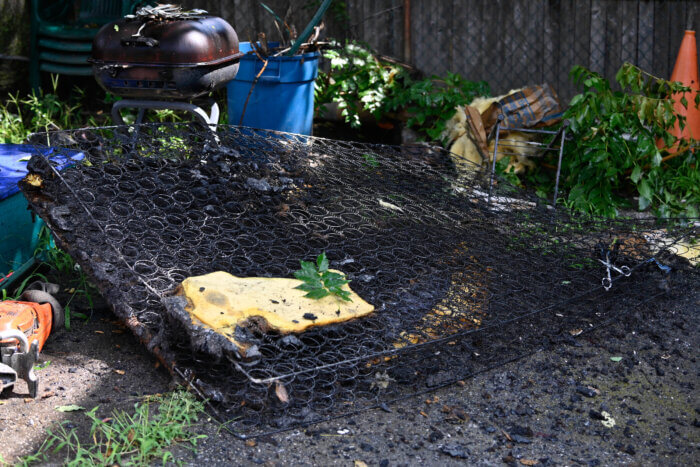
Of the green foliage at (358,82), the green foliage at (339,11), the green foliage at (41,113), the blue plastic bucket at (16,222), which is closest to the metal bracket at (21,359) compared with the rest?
the blue plastic bucket at (16,222)

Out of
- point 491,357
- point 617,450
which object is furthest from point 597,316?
point 617,450

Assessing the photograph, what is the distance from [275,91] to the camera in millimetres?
5578

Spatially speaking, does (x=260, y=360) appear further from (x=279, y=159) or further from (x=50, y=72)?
(x=50, y=72)

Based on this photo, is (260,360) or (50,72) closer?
(260,360)

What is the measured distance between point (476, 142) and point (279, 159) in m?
2.12

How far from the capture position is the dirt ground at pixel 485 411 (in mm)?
2707

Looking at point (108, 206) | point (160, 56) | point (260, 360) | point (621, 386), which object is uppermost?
point (160, 56)

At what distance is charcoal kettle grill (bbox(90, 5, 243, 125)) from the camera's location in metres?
4.24

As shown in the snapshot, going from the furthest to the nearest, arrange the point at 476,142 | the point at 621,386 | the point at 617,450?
the point at 476,142 < the point at 621,386 < the point at 617,450

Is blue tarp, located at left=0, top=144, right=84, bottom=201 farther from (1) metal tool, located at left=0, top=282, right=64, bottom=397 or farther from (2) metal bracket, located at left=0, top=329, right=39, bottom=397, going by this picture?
(2) metal bracket, located at left=0, top=329, right=39, bottom=397

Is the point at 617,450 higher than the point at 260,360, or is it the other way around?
the point at 260,360

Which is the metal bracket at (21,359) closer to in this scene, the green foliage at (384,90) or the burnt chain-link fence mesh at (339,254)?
the burnt chain-link fence mesh at (339,254)

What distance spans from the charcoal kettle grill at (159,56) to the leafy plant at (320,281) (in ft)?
5.22

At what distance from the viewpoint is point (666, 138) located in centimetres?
536
